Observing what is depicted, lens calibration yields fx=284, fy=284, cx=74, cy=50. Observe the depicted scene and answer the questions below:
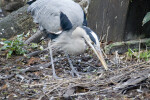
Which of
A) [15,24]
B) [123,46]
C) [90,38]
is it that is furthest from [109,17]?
[15,24]

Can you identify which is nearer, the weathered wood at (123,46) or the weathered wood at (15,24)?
the weathered wood at (123,46)

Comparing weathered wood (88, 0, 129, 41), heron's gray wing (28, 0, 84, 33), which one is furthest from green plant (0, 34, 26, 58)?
weathered wood (88, 0, 129, 41)

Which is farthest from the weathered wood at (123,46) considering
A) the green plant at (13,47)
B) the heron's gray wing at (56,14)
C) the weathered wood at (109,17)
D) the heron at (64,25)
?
the green plant at (13,47)

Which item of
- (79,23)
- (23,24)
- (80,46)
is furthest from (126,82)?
(23,24)

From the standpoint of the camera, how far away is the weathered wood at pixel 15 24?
697cm

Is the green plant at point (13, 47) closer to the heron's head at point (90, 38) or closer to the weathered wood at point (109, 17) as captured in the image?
the heron's head at point (90, 38)

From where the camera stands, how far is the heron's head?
4058 mm

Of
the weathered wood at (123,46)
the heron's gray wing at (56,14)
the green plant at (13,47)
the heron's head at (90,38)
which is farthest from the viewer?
the weathered wood at (123,46)

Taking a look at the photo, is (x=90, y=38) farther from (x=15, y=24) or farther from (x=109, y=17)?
(x=15, y=24)

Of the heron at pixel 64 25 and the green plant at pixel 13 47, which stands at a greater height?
the heron at pixel 64 25

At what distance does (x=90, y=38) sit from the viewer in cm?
419

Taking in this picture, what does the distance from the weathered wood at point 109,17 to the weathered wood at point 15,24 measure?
194cm

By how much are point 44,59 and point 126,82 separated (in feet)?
7.52

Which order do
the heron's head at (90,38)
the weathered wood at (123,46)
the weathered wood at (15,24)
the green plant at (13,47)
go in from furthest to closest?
the weathered wood at (15,24) → the weathered wood at (123,46) → the green plant at (13,47) → the heron's head at (90,38)
